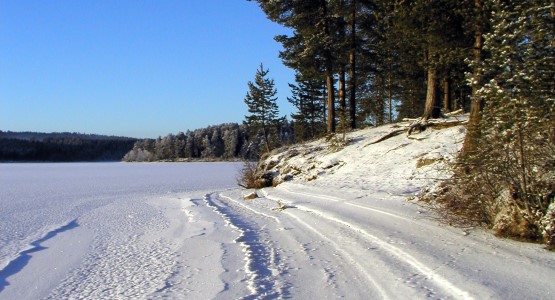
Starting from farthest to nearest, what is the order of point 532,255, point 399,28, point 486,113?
1. point 399,28
2. point 486,113
3. point 532,255

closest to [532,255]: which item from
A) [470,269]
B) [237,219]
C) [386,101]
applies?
[470,269]

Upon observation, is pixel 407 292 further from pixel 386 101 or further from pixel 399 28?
pixel 386 101

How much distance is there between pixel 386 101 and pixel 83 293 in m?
35.8

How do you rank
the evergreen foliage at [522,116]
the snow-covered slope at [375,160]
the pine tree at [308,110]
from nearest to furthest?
the evergreen foliage at [522,116] → the snow-covered slope at [375,160] → the pine tree at [308,110]

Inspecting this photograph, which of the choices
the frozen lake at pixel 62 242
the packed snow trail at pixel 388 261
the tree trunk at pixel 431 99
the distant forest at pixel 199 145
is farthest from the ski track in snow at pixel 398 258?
the distant forest at pixel 199 145

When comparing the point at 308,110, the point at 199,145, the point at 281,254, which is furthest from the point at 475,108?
the point at 199,145

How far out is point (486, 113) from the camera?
664cm

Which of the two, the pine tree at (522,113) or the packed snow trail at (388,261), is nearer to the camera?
the packed snow trail at (388,261)

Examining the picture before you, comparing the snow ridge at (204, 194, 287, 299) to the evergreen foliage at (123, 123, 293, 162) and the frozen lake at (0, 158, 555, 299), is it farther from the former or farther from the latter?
the evergreen foliage at (123, 123, 293, 162)

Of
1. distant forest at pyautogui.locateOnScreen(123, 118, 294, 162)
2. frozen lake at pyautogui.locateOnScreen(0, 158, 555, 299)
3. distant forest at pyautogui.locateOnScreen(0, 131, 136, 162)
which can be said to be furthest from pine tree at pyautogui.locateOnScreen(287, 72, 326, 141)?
distant forest at pyautogui.locateOnScreen(0, 131, 136, 162)

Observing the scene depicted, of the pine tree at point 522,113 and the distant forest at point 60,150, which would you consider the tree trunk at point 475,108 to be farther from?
the distant forest at point 60,150

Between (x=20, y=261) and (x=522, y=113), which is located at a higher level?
(x=522, y=113)

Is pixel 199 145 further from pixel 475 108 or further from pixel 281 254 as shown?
pixel 281 254

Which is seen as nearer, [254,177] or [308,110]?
[254,177]
